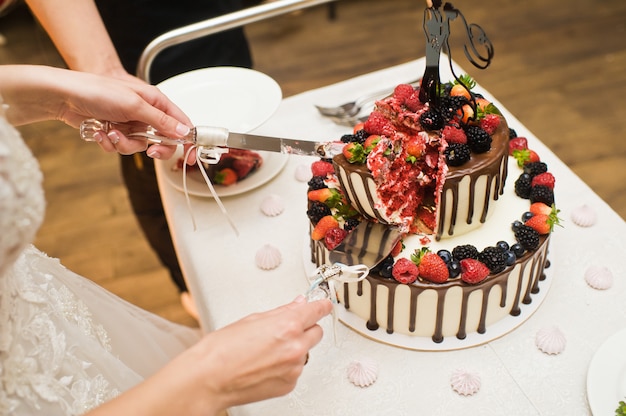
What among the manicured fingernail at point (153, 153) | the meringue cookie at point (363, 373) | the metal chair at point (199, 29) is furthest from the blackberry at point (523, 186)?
the metal chair at point (199, 29)

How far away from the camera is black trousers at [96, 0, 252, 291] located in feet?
6.78

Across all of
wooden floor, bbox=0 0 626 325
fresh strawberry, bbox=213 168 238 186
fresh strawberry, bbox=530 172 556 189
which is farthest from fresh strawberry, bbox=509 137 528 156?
wooden floor, bbox=0 0 626 325

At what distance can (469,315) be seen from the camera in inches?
54.6

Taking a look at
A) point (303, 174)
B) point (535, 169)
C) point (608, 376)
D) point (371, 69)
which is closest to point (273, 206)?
point (303, 174)

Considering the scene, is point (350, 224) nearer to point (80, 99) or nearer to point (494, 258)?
point (494, 258)

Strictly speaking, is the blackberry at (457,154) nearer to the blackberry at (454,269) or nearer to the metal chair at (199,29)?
the blackberry at (454,269)

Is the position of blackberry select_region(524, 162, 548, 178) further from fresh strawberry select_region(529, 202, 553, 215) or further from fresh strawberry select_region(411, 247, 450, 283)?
fresh strawberry select_region(411, 247, 450, 283)

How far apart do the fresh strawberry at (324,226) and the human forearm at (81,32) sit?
82 centimetres

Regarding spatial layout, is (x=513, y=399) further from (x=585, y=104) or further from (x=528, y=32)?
(x=528, y=32)

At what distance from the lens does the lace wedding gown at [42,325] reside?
2.68 feet

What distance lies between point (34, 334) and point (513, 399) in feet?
3.22

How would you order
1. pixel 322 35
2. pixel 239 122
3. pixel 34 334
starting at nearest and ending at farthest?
1. pixel 34 334
2. pixel 239 122
3. pixel 322 35

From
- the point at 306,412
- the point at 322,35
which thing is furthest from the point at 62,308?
the point at 322,35

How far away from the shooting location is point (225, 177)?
1.87 m
